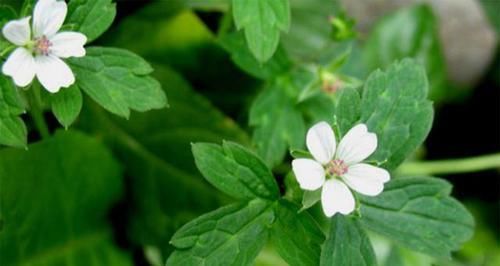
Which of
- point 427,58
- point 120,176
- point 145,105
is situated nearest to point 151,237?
point 120,176

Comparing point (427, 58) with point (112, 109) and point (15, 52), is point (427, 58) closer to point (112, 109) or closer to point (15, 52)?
point (112, 109)

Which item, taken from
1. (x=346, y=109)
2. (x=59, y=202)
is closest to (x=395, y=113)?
(x=346, y=109)

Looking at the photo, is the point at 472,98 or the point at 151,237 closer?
the point at 151,237

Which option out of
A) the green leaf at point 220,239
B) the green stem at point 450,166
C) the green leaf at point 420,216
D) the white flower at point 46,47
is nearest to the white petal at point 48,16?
the white flower at point 46,47

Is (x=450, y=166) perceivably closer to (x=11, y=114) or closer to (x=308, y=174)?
(x=308, y=174)

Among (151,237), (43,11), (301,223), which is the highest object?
(43,11)
